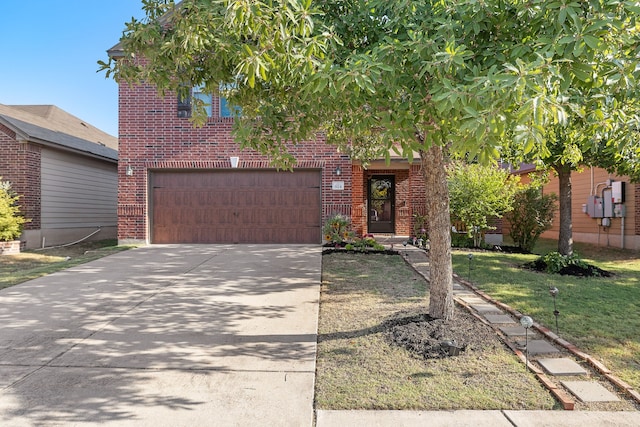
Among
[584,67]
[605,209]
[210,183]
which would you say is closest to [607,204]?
[605,209]

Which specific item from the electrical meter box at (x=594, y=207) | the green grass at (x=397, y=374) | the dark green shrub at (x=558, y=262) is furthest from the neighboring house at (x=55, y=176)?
the electrical meter box at (x=594, y=207)

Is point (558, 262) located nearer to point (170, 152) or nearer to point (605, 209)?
point (605, 209)

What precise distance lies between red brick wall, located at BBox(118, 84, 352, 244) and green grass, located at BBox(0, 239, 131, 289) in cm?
162

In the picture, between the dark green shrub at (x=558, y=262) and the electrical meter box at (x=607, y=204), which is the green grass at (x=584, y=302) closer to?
the dark green shrub at (x=558, y=262)

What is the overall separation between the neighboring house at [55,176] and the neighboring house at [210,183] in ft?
9.50

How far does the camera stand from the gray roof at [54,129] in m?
11.7

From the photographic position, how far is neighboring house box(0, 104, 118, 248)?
38.3 ft

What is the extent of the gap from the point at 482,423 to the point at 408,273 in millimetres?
4856

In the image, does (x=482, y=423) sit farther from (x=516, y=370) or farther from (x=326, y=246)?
(x=326, y=246)

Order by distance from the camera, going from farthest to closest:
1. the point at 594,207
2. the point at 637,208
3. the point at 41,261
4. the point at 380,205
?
the point at 380,205
the point at 594,207
the point at 637,208
the point at 41,261

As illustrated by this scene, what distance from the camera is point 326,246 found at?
35.2 ft

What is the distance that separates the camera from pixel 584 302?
538 centimetres

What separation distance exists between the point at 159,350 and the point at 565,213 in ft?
29.1

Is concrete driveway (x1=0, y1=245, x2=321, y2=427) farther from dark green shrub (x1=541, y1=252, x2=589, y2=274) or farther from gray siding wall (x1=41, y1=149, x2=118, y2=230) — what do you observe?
gray siding wall (x1=41, y1=149, x2=118, y2=230)
